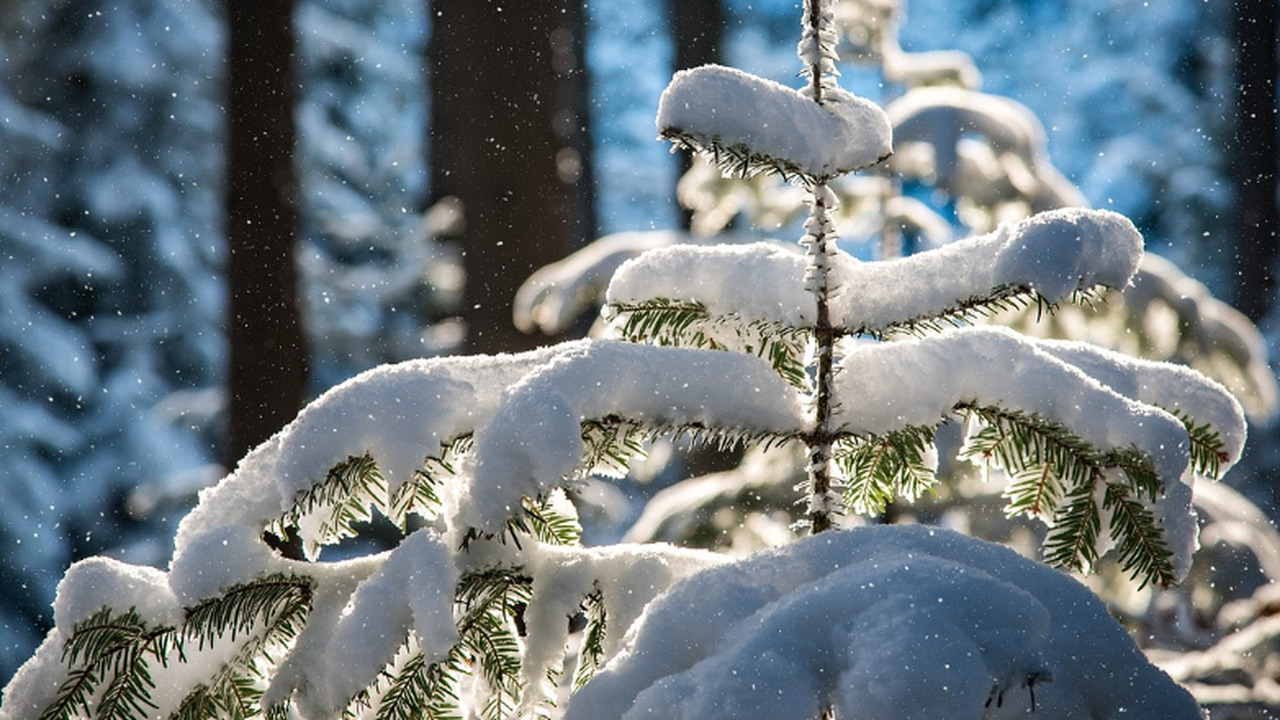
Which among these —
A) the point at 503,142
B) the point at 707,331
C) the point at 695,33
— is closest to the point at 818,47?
the point at 707,331

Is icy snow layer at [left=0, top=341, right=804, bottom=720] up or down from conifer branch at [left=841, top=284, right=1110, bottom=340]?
down

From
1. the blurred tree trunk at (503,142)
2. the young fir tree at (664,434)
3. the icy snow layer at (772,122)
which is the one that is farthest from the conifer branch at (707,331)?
the blurred tree trunk at (503,142)

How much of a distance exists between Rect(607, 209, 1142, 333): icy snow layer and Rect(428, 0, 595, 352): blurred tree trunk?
4.03 meters

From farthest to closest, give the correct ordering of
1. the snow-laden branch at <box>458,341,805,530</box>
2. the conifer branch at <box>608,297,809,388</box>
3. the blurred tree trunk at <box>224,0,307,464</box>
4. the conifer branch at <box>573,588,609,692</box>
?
the blurred tree trunk at <box>224,0,307,464</box>, the conifer branch at <box>608,297,809,388</box>, the conifer branch at <box>573,588,609,692</box>, the snow-laden branch at <box>458,341,805,530</box>

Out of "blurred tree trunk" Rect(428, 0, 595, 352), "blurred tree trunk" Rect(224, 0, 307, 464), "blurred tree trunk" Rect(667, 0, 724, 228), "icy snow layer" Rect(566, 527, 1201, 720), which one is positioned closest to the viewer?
"icy snow layer" Rect(566, 527, 1201, 720)

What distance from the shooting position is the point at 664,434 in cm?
124

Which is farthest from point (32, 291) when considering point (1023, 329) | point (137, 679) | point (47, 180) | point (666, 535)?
point (137, 679)

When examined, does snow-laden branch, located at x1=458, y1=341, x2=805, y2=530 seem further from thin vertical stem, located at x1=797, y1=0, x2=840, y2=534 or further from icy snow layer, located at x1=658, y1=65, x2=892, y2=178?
icy snow layer, located at x1=658, y1=65, x2=892, y2=178

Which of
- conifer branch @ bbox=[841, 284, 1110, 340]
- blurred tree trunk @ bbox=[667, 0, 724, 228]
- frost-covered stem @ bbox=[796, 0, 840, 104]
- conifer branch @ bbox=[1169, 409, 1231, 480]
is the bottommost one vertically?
blurred tree trunk @ bbox=[667, 0, 724, 228]

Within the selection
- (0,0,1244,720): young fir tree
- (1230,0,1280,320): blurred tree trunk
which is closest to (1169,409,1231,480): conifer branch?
(0,0,1244,720): young fir tree

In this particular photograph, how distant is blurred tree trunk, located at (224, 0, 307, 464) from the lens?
16.9 ft

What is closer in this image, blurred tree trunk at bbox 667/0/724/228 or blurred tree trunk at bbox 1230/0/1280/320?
blurred tree trunk at bbox 667/0/724/228

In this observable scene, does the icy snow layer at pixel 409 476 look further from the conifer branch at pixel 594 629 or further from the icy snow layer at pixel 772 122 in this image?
the icy snow layer at pixel 772 122

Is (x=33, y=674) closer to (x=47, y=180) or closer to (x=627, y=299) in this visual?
(x=627, y=299)
